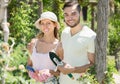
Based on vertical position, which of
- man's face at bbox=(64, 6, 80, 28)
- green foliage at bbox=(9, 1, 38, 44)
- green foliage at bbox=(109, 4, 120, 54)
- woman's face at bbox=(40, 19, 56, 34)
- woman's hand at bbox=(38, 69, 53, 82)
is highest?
man's face at bbox=(64, 6, 80, 28)

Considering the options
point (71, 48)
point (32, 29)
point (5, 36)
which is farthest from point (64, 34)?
point (32, 29)

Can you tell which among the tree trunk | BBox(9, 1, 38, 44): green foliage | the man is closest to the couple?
the man

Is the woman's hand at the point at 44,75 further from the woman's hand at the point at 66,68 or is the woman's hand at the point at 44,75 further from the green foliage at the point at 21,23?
the green foliage at the point at 21,23

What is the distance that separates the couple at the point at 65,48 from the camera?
2.63m

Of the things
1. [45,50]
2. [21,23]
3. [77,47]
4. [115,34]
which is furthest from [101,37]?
[115,34]

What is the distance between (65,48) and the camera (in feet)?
8.82

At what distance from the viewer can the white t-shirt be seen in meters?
2.62

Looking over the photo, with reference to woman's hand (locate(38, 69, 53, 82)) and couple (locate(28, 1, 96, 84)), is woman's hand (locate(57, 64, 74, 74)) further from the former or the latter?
woman's hand (locate(38, 69, 53, 82))

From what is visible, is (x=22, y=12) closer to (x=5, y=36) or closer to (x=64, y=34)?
(x=5, y=36)

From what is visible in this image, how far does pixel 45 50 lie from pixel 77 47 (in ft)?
1.26

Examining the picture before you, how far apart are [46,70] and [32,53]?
8.0 inches

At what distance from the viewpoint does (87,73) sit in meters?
2.79

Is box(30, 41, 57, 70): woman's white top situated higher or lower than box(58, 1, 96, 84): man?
lower

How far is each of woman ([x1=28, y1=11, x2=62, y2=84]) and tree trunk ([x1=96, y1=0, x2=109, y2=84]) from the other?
12.6 inches
